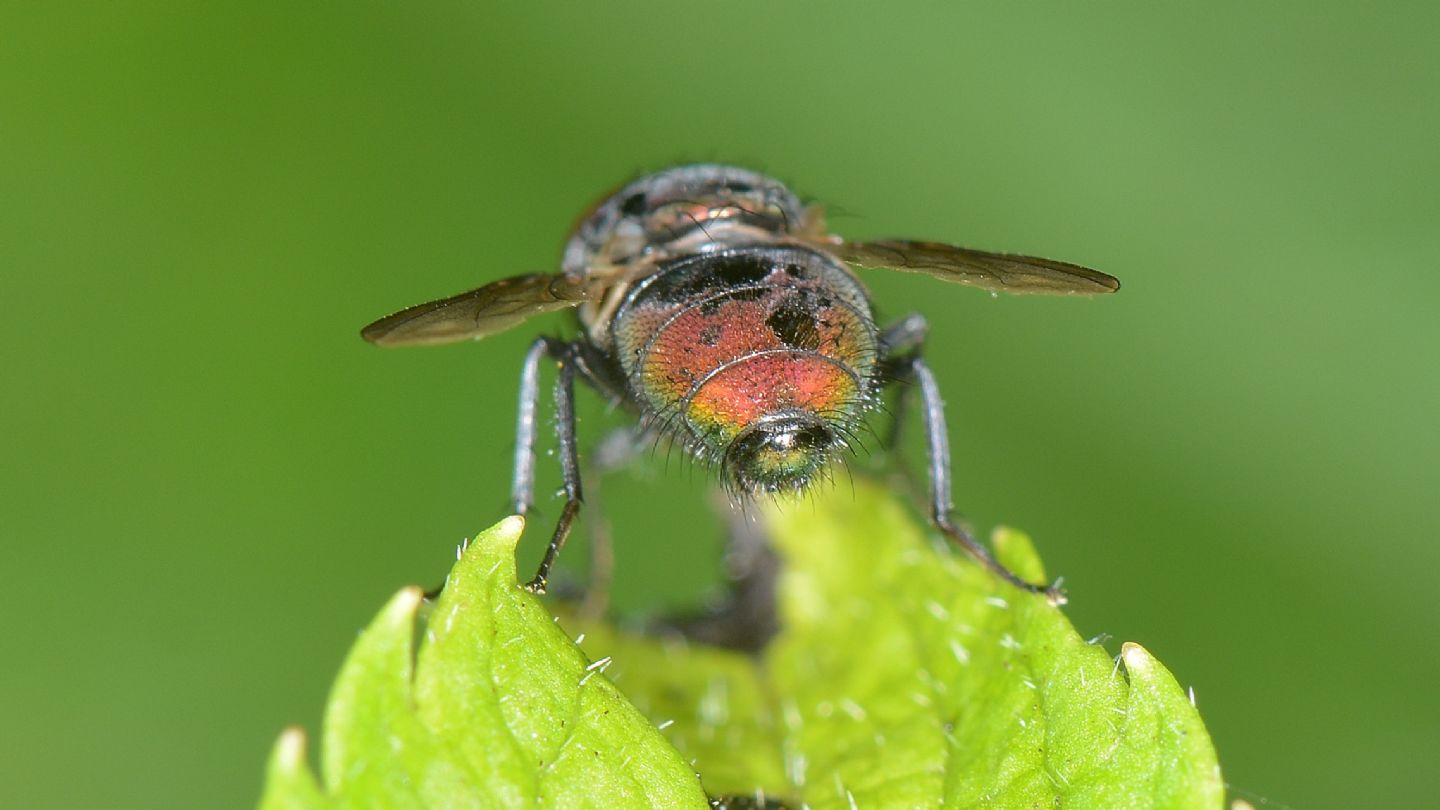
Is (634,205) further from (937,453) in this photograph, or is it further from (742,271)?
(937,453)

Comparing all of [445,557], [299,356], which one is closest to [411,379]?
[299,356]

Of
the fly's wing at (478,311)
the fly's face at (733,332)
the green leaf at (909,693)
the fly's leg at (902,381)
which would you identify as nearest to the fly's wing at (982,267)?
the fly's face at (733,332)

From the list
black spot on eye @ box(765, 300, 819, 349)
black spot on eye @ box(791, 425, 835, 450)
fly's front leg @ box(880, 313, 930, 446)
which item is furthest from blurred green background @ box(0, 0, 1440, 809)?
black spot on eye @ box(791, 425, 835, 450)

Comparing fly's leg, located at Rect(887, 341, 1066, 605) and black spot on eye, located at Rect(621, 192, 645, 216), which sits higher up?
black spot on eye, located at Rect(621, 192, 645, 216)

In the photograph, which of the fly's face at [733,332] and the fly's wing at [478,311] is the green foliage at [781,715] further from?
the fly's wing at [478,311]

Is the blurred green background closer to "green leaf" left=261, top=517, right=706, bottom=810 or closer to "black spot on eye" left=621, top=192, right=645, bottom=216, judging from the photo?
"black spot on eye" left=621, top=192, right=645, bottom=216

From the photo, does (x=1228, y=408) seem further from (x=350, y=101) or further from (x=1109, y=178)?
(x=350, y=101)
